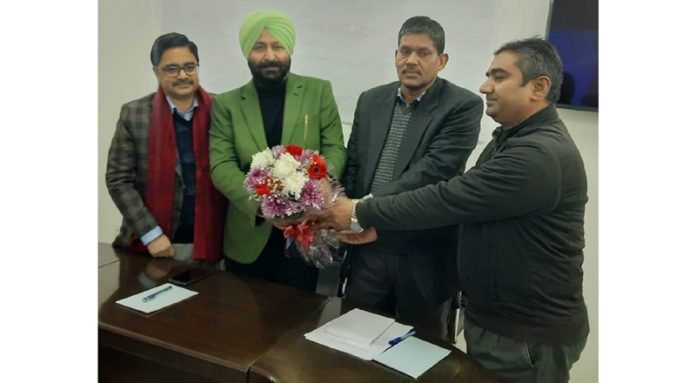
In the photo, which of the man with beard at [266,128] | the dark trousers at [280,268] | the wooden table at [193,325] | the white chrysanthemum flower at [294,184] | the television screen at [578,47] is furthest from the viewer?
the dark trousers at [280,268]

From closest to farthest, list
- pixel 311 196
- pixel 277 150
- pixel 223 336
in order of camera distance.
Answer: pixel 223 336 → pixel 311 196 → pixel 277 150

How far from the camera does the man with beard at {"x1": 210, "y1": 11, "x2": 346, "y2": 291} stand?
5.70 ft

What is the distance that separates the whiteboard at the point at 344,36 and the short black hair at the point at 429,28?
0.05ft

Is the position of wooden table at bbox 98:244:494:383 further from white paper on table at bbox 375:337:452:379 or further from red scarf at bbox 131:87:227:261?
red scarf at bbox 131:87:227:261

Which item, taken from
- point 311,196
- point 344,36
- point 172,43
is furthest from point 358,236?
point 172,43

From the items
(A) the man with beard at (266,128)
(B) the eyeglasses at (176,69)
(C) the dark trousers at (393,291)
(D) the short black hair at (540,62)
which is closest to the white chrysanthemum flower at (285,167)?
(A) the man with beard at (266,128)

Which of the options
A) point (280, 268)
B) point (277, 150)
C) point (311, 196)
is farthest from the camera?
point (280, 268)

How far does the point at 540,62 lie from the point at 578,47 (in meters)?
0.10

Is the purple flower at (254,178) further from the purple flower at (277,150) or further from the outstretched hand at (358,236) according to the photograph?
the outstretched hand at (358,236)

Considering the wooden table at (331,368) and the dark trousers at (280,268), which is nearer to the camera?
the wooden table at (331,368)

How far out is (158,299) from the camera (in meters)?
1.73

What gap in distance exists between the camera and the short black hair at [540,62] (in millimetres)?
1396

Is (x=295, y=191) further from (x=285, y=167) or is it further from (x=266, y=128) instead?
(x=266, y=128)
